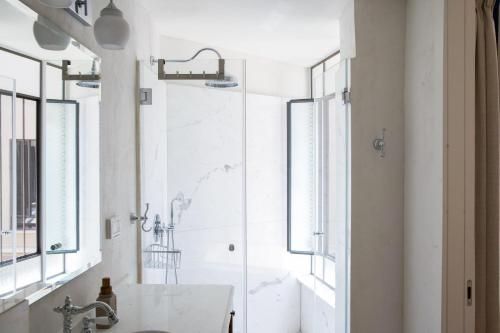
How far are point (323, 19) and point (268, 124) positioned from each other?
0.95 m

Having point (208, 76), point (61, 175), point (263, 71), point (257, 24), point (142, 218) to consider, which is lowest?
point (142, 218)

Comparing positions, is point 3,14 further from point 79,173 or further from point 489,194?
point 489,194

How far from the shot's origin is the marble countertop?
1.49 m

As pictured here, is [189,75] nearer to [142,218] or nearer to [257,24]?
[257,24]

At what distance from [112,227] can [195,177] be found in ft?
2.71

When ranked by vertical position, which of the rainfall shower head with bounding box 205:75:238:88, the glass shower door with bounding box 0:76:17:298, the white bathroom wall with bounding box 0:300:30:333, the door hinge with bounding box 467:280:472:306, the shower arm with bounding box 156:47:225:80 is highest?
the shower arm with bounding box 156:47:225:80

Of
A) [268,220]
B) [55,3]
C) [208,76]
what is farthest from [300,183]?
[55,3]

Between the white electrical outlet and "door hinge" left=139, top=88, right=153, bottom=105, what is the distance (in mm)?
808

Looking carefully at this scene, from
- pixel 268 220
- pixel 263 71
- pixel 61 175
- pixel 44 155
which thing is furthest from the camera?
pixel 263 71

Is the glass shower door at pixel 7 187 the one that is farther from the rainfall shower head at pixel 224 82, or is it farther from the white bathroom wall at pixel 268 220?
the white bathroom wall at pixel 268 220

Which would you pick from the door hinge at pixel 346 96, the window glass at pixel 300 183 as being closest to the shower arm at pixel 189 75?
the door hinge at pixel 346 96

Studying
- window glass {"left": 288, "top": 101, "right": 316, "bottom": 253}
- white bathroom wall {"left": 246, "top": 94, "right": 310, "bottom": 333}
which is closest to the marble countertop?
white bathroom wall {"left": 246, "top": 94, "right": 310, "bottom": 333}

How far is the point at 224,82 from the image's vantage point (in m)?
2.70

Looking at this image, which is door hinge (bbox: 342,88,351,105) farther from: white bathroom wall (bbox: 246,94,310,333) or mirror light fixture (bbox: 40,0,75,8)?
mirror light fixture (bbox: 40,0,75,8)
